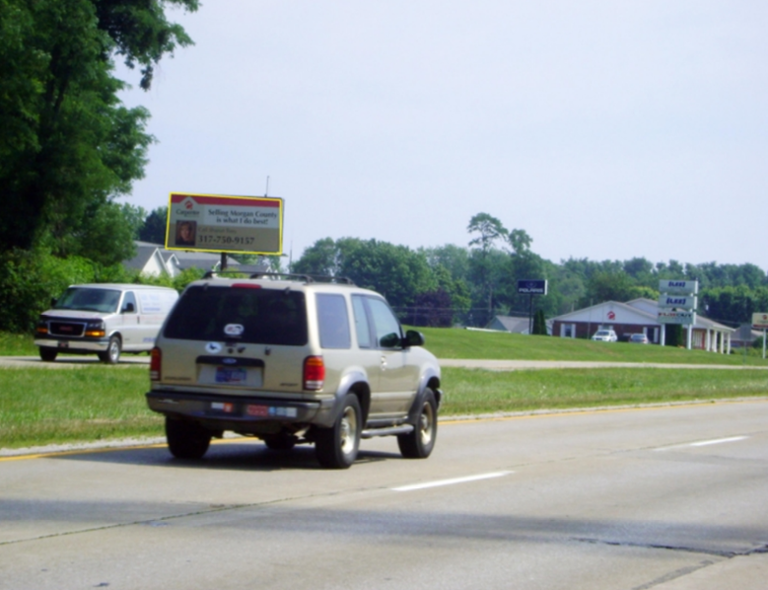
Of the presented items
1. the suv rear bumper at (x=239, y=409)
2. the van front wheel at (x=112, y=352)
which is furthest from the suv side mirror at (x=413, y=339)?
the van front wheel at (x=112, y=352)

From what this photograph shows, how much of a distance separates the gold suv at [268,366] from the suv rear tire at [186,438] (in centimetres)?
1

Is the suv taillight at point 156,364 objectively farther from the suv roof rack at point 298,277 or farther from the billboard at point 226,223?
the billboard at point 226,223

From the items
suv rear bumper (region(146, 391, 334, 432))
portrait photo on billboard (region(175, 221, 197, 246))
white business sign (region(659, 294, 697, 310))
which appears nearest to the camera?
suv rear bumper (region(146, 391, 334, 432))

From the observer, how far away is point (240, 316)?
11.9 m

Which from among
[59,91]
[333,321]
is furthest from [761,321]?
[333,321]

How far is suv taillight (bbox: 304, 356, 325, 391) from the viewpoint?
11.5 metres

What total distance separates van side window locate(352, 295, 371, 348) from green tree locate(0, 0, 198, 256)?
26.6 metres

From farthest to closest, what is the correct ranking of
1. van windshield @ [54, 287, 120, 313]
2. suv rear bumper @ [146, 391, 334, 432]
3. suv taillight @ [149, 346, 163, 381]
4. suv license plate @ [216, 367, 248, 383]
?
van windshield @ [54, 287, 120, 313], suv taillight @ [149, 346, 163, 381], suv license plate @ [216, 367, 248, 383], suv rear bumper @ [146, 391, 334, 432]

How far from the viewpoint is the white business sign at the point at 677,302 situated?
362 ft

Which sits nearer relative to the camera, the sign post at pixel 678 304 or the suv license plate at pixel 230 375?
the suv license plate at pixel 230 375

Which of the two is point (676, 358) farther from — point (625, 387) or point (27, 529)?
point (27, 529)

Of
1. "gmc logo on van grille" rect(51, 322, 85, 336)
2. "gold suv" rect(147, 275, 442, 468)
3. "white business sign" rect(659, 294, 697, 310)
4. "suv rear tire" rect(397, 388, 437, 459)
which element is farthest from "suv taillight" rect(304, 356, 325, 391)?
"white business sign" rect(659, 294, 697, 310)

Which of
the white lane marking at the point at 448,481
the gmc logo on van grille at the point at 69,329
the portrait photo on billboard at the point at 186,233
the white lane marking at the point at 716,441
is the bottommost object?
the white lane marking at the point at 716,441

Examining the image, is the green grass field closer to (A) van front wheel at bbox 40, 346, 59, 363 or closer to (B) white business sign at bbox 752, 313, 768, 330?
(A) van front wheel at bbox 40, 346, 59, 363
